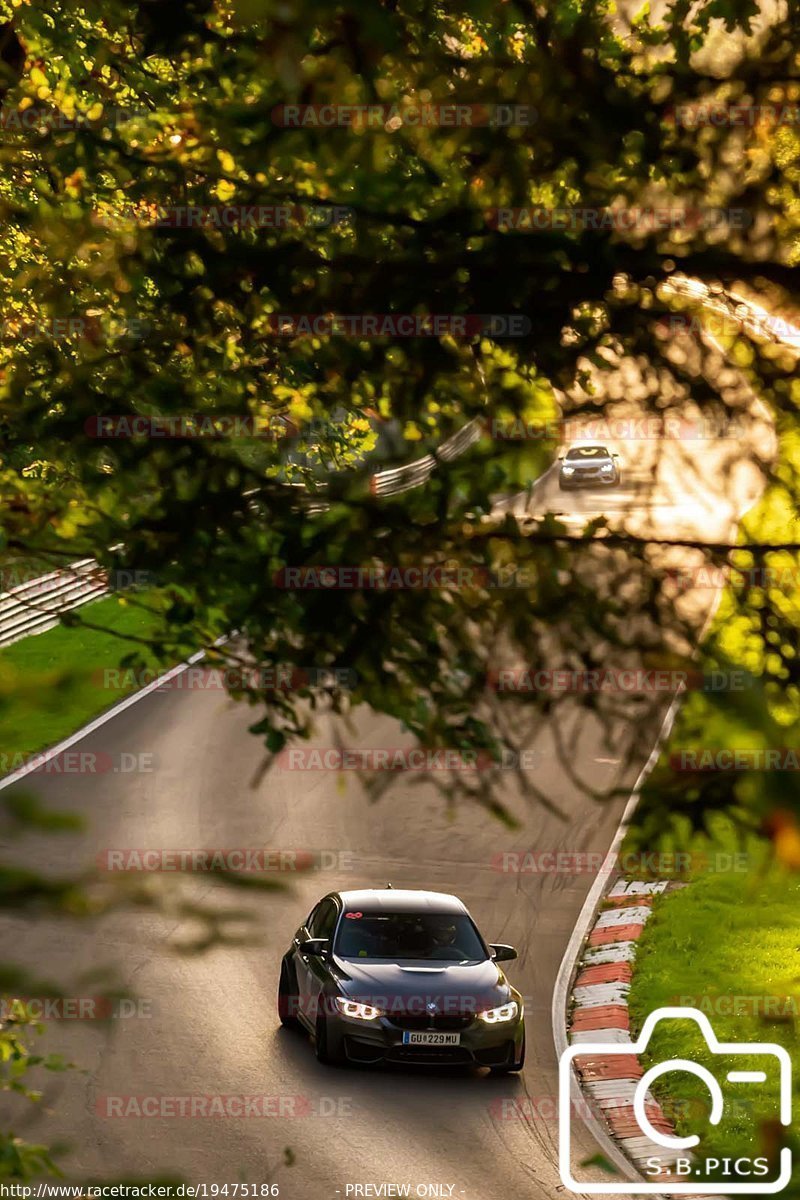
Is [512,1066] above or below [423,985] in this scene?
below

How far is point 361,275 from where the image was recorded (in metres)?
5.57

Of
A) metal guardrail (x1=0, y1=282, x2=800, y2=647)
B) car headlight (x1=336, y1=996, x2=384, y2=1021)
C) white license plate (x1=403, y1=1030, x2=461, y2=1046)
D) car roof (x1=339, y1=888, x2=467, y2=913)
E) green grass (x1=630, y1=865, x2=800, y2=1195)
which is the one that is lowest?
A: green grass (x1=630, y1=865, x2=800, y2=1195)

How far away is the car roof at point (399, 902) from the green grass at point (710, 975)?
85.0 inches

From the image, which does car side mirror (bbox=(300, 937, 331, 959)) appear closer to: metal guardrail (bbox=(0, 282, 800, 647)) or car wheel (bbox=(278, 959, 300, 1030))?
car wheel (bbox=(278, 959, 300, 1030))

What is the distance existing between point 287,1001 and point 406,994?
154 centimetres

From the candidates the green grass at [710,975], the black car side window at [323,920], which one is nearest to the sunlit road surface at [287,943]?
the black car side window at [323,920]

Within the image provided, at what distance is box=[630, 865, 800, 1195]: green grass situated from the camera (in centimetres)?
1312

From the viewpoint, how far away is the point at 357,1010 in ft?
44.7

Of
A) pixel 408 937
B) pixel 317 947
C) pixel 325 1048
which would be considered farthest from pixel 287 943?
pixel 325 1048

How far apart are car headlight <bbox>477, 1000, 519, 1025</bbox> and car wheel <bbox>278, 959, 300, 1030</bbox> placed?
6.36ft

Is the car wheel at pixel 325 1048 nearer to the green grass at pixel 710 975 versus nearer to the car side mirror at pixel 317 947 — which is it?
the car side mirror at pixel 317 947

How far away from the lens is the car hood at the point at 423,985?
13641 mm

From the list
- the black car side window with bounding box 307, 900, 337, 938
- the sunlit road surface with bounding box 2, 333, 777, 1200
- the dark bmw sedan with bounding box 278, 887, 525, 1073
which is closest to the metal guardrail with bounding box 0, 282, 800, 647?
the sunlit road surface with bounding box 2, 333, 777, 1200

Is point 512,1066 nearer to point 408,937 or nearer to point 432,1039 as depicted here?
point 432,1039
